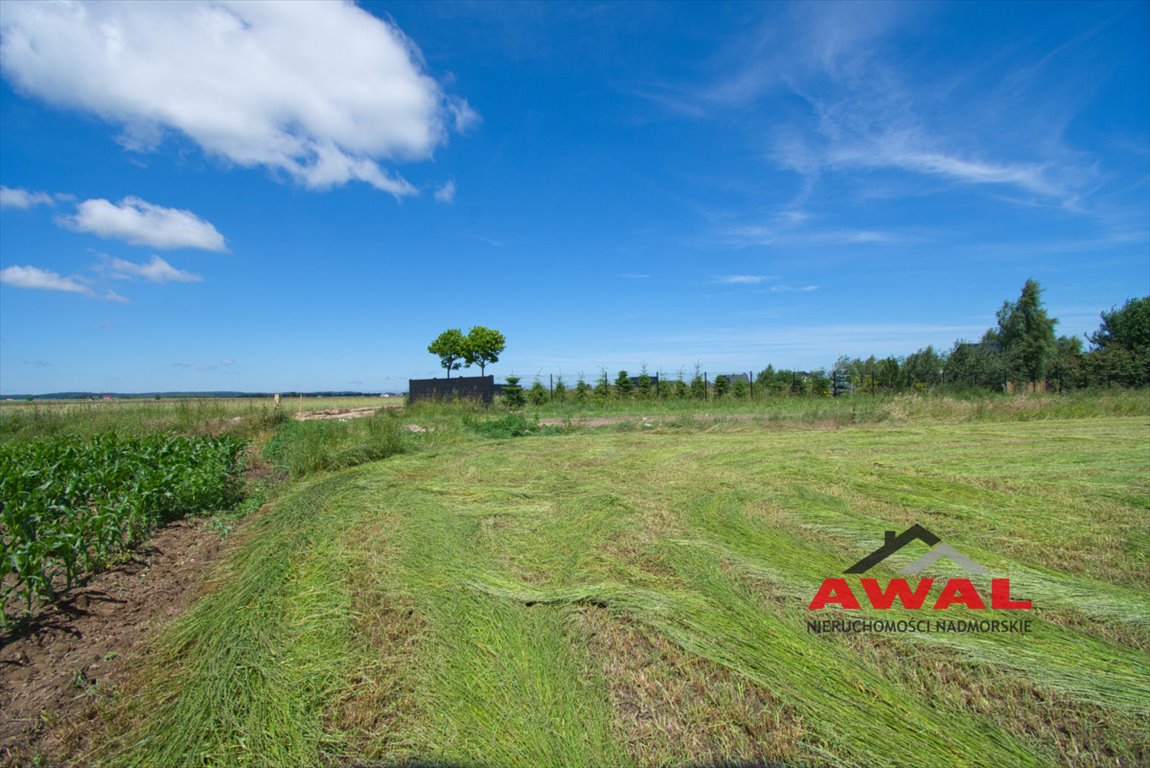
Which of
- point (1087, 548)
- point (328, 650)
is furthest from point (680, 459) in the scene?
point (328, 650)

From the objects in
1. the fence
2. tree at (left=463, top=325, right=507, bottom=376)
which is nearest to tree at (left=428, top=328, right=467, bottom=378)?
tree at (left=463, top=325, right=507, bottom=376)

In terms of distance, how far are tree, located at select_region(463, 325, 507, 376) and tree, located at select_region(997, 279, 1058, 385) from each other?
112 ft

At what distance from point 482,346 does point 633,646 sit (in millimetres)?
40430

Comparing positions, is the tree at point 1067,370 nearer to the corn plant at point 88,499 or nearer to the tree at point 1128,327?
the tree at point 1128,327

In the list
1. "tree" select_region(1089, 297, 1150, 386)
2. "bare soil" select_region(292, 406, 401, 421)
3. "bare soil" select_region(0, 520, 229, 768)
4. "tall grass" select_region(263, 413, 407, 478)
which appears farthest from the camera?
"tree" select_region(1089, 297, 1150, 386)

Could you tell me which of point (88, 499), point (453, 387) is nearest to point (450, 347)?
point (453, 387)

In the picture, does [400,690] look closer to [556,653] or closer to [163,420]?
[556,653]

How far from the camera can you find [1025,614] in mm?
2490

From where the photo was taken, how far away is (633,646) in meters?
2.32

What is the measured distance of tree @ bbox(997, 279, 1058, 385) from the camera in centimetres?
2245

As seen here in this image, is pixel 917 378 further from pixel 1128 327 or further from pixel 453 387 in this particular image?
pixel 453 387

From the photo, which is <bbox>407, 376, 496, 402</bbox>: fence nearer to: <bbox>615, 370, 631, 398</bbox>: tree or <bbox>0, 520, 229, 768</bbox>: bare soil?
<bbox>615, 370, 631, 398</bbox>: tree

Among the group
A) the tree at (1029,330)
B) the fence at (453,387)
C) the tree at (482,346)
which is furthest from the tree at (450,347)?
the tree at (1029,330)

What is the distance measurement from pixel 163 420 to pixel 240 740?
1407 centimetres
